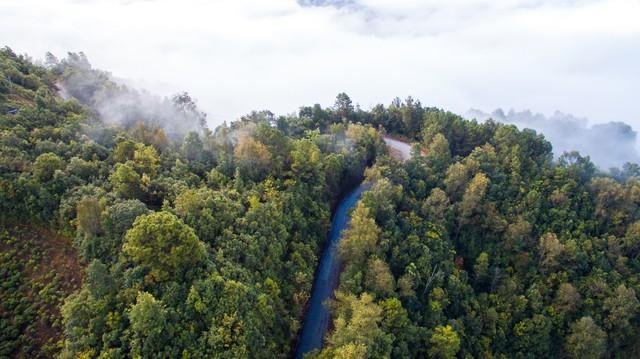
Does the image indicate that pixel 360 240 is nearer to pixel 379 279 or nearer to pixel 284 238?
pixel 379 279

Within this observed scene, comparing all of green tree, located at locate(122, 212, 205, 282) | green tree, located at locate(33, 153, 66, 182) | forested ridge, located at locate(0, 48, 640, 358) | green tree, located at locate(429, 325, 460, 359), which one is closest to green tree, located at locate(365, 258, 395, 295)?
forested ridge, located at locate(0, 48, 640, 358)

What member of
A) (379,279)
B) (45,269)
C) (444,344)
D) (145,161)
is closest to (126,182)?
(145,161)

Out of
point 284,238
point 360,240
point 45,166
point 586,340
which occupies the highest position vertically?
point 45,166

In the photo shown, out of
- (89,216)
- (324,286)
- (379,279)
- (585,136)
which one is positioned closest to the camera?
(89,216)

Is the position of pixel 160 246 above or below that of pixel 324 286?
above

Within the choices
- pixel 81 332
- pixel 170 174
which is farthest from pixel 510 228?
pixel 81 332
